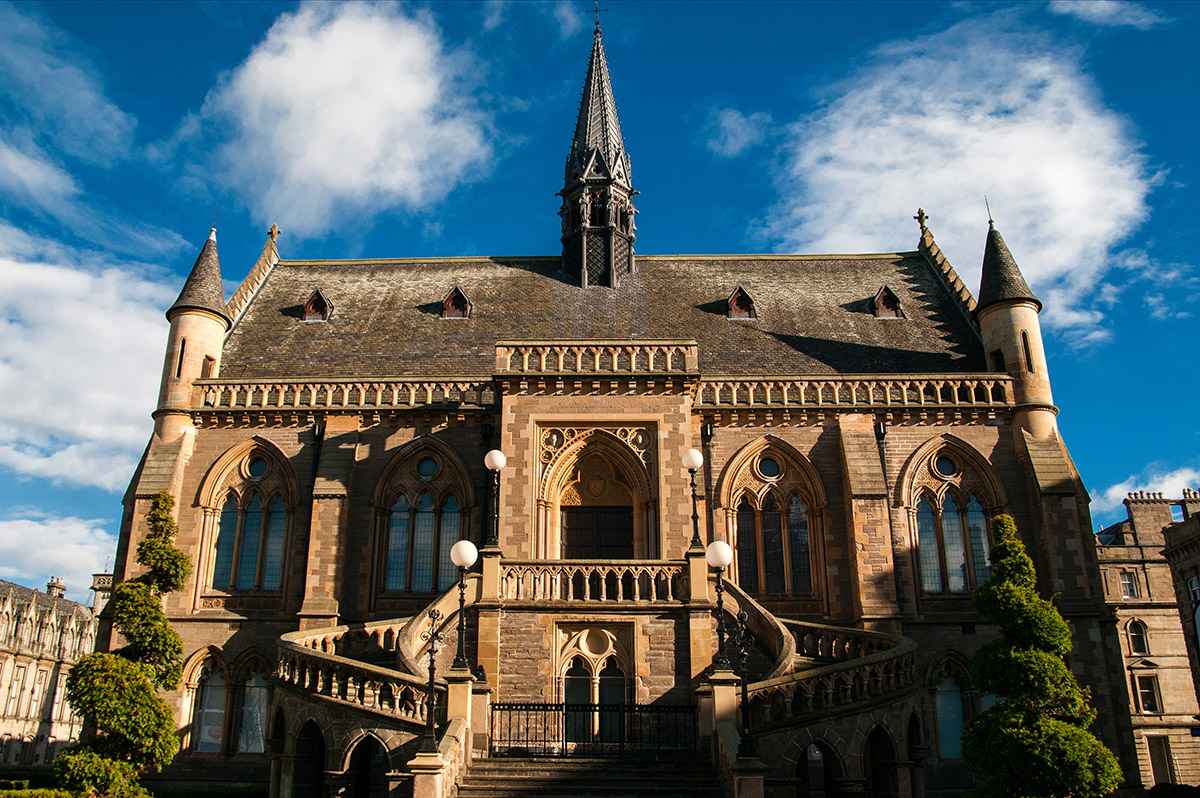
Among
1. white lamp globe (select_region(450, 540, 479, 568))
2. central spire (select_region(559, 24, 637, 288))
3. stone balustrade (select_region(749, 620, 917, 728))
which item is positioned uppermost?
central spire (select_region(559, 24, 637, 288))

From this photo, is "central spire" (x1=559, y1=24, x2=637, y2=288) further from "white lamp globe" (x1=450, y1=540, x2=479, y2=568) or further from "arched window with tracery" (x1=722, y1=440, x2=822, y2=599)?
"white lamp globe" (x1=450, y1=540, x2=479, y2=568)

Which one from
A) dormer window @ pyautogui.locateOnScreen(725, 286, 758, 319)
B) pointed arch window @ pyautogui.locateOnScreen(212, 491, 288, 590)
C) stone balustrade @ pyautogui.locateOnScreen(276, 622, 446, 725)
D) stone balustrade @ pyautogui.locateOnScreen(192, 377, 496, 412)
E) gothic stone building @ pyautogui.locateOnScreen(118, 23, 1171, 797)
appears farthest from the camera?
dormer window @ pyautogui.locateOnScreen(725, 286, 758, 319)

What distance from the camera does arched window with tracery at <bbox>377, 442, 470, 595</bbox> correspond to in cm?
2734

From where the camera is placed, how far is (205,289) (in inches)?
1206

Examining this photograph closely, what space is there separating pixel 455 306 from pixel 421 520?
28.8ft

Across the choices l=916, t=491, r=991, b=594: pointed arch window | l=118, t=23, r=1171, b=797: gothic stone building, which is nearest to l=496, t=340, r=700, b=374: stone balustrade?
l=118, t=23, r=1171, b=797: gothic stone building

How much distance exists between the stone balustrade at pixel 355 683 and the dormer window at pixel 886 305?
70.3 ft

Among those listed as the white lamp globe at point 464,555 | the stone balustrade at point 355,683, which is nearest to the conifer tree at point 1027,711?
the white lamp globe at point 464,555

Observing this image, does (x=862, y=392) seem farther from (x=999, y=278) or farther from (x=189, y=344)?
(x=189, y=344)

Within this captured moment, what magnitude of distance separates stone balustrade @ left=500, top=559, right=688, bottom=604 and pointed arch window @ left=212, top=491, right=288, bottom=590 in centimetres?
936

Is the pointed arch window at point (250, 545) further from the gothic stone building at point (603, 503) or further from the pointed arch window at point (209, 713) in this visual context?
the pointed arch window at point (209, 713)

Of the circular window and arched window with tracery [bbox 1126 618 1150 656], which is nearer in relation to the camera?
the circular window

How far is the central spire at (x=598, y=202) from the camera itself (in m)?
35.5

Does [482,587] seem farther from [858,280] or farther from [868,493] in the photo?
[858,280]
